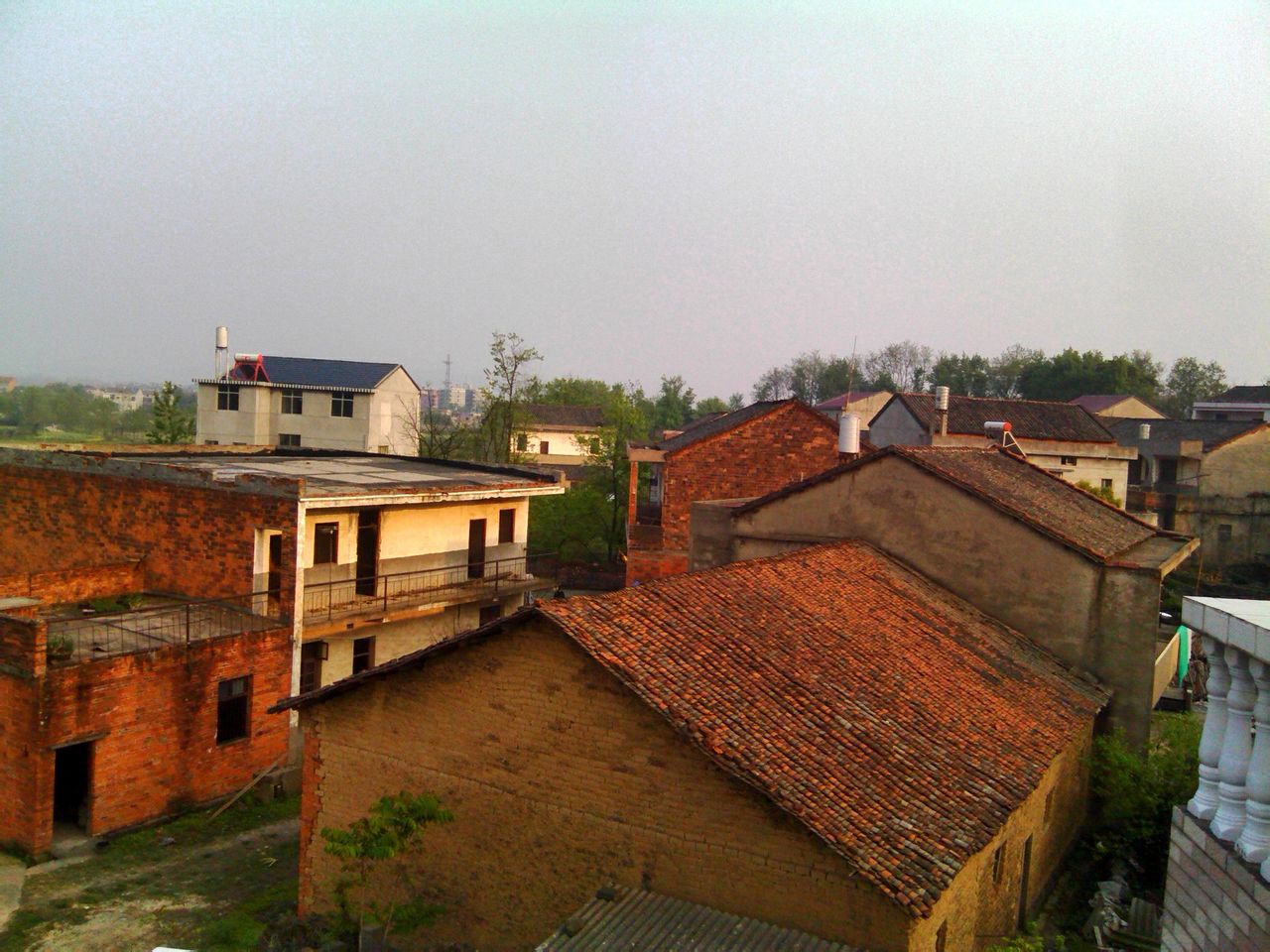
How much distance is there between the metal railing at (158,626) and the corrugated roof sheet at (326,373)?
2620 centimetres

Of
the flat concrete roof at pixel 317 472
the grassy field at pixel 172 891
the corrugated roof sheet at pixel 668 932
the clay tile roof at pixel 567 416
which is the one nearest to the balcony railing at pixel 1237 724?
the corrugated roof sheet at pixel 668 932

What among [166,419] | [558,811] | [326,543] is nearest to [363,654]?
[326,543]

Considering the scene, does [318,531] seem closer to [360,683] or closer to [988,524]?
[360,683]

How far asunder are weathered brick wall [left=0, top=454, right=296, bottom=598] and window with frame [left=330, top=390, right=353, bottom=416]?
22979mm

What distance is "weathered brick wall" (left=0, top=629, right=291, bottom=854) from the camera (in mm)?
14898

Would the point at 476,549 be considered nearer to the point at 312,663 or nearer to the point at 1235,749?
the point at 312,663

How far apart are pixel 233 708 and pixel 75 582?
174 inches

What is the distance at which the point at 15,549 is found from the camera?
73.0 ft

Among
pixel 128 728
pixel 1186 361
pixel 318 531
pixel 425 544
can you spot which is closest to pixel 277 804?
pixel 128 728

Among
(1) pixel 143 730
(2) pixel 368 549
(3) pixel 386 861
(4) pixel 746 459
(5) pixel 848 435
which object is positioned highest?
(5) pixel 848 435

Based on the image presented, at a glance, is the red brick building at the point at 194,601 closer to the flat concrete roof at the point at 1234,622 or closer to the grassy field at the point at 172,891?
the grassy field at the point at 172,891

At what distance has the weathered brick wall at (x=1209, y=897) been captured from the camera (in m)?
4.56

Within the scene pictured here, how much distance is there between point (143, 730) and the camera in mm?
16141

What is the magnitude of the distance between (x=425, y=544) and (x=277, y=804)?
6808 millimetres
